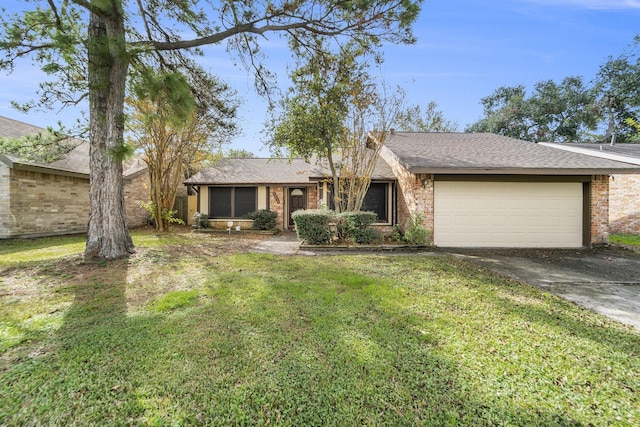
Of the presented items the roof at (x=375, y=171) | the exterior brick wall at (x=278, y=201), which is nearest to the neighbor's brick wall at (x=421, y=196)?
the roof at (x=375, y=171)

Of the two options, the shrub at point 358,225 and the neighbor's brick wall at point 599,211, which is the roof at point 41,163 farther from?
the neighbor's brick wall at point 599,211

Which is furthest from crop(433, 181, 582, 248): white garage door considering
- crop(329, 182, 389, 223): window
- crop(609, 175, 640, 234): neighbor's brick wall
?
crop(609, 175, 640, 234): neighbor's brick wall

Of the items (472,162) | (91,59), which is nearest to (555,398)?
(472,162)

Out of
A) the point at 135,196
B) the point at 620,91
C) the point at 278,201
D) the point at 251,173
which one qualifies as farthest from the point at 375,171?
the point at 620,91

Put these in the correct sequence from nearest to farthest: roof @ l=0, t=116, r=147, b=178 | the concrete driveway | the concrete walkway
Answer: the concrete driveway, the concrete walkway, roof @ l=0, t=116, r=147, b=178

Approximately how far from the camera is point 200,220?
13.1m

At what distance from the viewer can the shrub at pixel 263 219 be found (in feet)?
42.5

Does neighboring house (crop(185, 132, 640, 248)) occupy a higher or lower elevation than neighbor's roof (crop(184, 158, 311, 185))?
lower

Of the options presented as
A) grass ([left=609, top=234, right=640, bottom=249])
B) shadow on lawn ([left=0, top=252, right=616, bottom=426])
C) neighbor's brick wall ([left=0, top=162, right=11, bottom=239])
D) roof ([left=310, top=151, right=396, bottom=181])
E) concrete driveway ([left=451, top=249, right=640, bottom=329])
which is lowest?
shadow on lawn ([left=0, top=252, right=616, bottom=426])

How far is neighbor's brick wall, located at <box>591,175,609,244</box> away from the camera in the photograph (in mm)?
8562

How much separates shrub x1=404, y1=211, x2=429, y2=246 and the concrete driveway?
93cm

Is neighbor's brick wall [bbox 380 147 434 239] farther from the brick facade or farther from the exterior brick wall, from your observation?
the brick facade

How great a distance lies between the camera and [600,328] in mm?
3307

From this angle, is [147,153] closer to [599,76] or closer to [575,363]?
[575,363]
